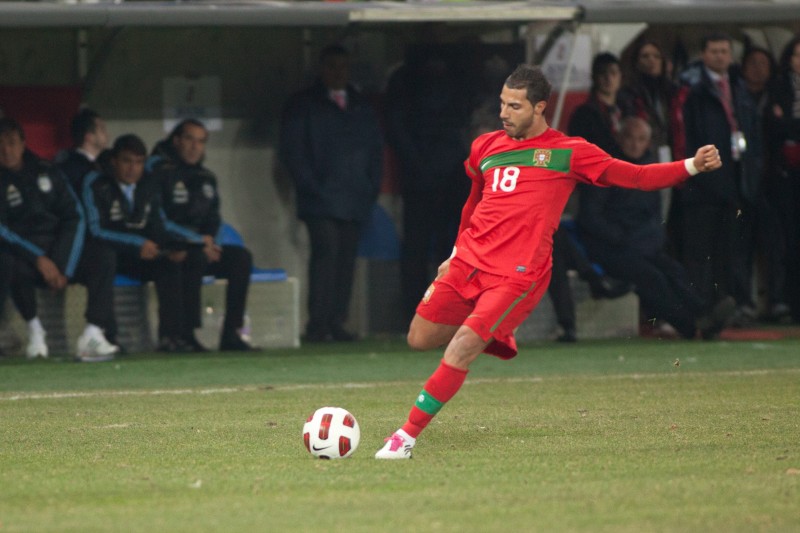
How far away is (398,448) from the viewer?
6.70 m

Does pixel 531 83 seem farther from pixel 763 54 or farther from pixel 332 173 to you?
pixel 763 54

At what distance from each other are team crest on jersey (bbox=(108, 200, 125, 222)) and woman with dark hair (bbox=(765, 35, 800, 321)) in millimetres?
6186

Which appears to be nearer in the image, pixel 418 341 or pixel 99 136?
pixel 418 341

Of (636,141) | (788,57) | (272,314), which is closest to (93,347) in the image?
(272,314)

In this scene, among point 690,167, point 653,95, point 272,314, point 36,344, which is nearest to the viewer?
point 690,167

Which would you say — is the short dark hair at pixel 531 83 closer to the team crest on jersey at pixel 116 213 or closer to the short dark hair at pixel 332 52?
the team crest on jersey at pixel 116 213

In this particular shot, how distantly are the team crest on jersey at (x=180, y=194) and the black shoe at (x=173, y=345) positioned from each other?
3.83ft

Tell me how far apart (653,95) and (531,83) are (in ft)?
24.5

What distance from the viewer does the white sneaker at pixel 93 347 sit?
12.0m

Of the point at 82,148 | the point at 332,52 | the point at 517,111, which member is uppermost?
the point at 332,52

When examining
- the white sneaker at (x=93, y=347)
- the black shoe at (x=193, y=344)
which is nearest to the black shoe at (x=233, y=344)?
the black shoe at (x=193, y=344)

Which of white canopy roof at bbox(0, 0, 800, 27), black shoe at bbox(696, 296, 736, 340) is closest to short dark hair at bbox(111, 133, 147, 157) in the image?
white canopy roof at bbox(0, 0, 800, 27)

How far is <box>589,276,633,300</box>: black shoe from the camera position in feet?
45.4

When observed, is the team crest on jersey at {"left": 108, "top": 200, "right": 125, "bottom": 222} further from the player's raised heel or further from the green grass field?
the player's raised heel
